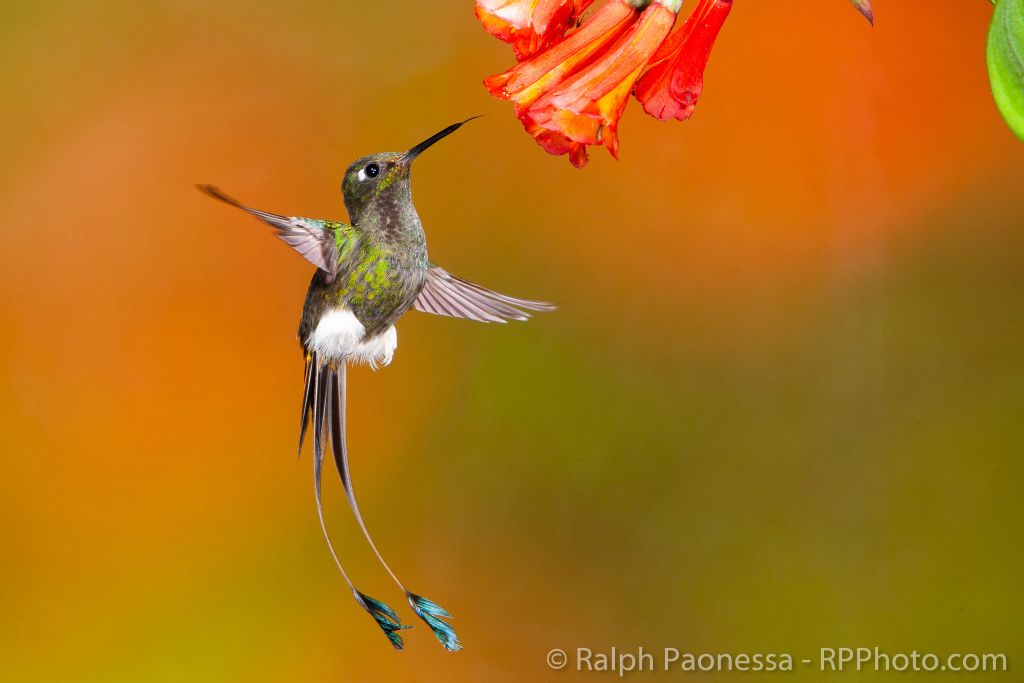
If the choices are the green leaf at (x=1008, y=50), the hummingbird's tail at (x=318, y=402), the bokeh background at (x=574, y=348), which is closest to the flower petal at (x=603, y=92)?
the green leaf at (x=1008, y=50)

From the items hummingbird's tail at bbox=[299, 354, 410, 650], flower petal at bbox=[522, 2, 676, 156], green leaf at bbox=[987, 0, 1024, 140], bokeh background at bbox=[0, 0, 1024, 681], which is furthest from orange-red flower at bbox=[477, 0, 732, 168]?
bokeh background at bbox=[0, 0, 1024, 681]

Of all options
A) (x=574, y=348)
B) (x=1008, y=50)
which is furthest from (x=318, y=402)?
(x=574, y=348)

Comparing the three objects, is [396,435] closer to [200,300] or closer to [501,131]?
[200,300]

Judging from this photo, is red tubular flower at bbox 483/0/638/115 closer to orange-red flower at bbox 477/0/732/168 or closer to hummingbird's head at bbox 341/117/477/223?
orange-red flower at bbox 477/0/732/168

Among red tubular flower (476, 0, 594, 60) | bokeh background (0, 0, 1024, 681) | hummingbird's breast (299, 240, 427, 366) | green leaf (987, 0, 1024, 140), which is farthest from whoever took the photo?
Answer: bokeh background (0, 0, 1024, 681)

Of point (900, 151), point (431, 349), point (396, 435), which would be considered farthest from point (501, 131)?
point (900, 151)
